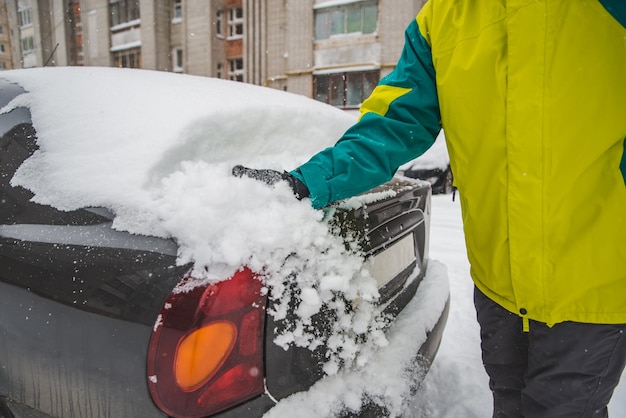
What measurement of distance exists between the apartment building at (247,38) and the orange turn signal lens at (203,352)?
53.0 feet

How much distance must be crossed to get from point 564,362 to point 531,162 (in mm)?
562

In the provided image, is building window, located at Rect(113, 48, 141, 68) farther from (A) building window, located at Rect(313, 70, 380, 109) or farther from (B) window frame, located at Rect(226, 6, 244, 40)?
(A) building window, located at Rect(313, 70, 380, 109)

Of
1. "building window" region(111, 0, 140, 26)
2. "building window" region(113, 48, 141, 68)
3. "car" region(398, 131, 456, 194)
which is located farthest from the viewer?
"building window" region(113, 48, 141, 68)

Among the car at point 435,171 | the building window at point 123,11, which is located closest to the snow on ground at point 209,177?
the car at point 435,171

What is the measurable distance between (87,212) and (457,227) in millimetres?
4950

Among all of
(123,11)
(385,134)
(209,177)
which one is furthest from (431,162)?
(123,11)

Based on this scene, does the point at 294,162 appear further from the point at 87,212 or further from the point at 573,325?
the point at 573,325

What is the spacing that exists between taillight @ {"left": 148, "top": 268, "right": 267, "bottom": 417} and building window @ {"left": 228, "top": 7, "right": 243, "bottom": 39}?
71.6 ft

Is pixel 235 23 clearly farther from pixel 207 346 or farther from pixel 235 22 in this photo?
pixel 207 346

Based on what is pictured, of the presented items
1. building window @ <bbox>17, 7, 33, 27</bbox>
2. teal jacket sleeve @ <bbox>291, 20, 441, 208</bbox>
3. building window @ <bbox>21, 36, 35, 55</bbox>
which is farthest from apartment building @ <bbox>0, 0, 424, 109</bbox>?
teal jacket sleeve @ <bbox>291, 20, 441, 208</bbox>

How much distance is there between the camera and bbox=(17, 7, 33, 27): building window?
2944 cm

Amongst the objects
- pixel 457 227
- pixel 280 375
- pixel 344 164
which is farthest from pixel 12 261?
pixel 457 227

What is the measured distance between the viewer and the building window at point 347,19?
16.2 metres

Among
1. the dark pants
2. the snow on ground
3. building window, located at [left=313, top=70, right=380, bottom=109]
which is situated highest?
building window, located at [left=313, top=70, right=380, bottom=109]
